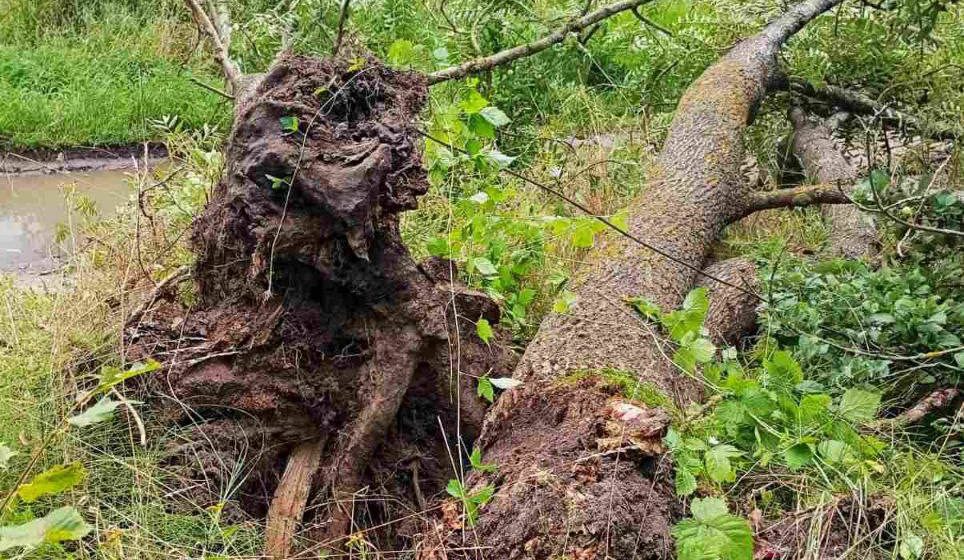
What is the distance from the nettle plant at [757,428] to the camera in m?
2.20

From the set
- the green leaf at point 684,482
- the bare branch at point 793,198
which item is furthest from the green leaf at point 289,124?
the bare branch at point 793,198

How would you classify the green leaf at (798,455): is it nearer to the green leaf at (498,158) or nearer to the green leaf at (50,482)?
the green leaf at (498,158)

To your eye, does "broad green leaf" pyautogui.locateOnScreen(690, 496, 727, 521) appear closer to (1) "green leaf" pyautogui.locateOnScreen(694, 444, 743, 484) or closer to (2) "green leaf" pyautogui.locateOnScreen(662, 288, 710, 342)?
(1) "green leaf" pyautogui.locateOnScreen(694, 444, 743, 484)

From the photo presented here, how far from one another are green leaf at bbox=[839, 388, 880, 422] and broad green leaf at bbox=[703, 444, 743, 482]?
0.41m

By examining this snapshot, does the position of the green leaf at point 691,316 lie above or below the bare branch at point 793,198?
above

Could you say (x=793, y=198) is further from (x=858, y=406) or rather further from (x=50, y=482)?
(x=50, y=482)

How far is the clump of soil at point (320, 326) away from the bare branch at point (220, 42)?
2.12 ft

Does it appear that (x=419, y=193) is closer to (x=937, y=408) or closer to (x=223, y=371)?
(x=223, y=371)

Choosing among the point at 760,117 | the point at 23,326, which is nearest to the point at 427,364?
the point at 23,326

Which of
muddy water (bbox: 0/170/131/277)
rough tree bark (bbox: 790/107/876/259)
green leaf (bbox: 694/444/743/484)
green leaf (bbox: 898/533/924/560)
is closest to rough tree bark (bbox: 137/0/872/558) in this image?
green leaf (bbox: 694/444/743/484)

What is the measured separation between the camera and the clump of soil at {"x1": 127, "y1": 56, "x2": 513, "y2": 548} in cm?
247

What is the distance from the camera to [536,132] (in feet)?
17.5

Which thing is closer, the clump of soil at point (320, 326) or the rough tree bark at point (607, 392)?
the rough tree bark at point (607, 392)

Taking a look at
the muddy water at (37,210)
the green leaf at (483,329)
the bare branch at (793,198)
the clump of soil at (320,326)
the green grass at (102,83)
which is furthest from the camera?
the green grass at (102,83)
